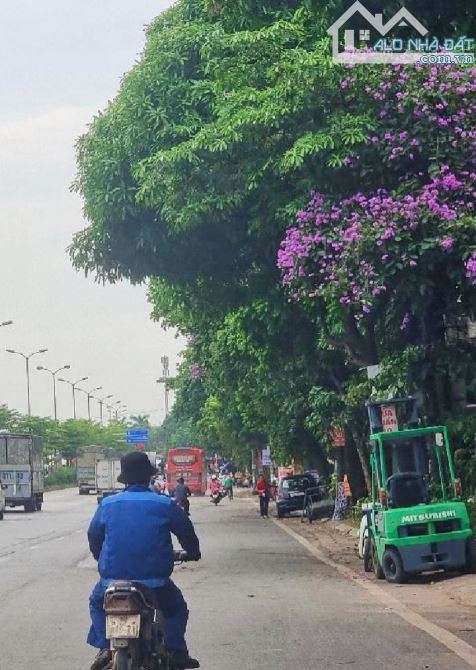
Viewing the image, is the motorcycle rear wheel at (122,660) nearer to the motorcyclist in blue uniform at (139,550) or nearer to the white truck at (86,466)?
the motorcyclist in blue uniform at (139,550)

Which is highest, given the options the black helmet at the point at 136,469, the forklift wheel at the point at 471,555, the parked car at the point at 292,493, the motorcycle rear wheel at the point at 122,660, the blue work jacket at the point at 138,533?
the parked car at the point at 292,493

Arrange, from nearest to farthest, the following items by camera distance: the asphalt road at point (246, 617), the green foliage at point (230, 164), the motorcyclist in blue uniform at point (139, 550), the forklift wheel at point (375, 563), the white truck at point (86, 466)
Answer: the motorcyclist in blue uniform at point (139, 550) < the asphalt road at point (246, 617) < the green foliage at point (230, 164) < the forklift wheel at point (375, 563) < the white truck at point (86, 466)

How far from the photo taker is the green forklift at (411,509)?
1930 cm

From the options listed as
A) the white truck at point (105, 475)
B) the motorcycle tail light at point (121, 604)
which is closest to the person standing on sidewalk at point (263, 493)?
the white truck at point (105, 475)

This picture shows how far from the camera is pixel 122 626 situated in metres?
7.55

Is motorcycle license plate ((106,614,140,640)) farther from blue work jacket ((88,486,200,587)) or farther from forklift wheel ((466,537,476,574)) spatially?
forklift wheel ((466,537,476,574))

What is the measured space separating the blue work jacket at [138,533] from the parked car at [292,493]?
4067 cm

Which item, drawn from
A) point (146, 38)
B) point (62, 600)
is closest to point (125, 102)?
point (146, 38)

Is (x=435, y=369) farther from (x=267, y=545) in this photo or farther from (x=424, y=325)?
(x=267, y=545)

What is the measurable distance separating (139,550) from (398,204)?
40.8ft

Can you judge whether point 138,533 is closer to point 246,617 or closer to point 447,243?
point 246,617

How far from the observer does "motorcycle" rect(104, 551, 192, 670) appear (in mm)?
7547

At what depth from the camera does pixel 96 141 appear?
2541 centimetres

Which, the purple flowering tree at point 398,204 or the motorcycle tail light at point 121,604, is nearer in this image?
the motorcycle tail light at point 121,604
